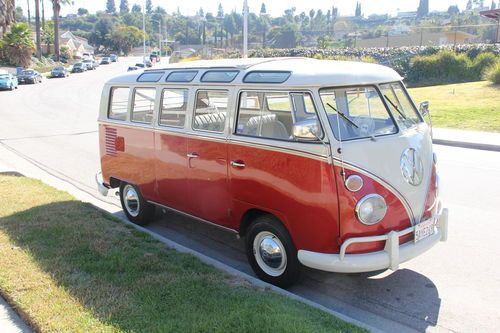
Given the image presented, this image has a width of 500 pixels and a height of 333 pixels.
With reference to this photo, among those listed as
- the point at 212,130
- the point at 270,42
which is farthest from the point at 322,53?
the point at 212,130

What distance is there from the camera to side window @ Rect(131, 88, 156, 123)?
653 cm

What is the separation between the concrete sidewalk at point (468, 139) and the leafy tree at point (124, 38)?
139 metres

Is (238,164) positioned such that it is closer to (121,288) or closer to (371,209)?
(371,209)

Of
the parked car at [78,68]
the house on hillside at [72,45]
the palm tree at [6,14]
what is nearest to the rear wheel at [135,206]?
the palm tree at [6,14]

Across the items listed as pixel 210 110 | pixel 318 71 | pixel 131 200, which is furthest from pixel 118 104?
pixel 318 71

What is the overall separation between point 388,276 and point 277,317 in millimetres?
1925

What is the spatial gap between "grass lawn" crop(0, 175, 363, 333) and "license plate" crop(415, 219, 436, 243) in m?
1.26

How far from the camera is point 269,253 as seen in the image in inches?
201

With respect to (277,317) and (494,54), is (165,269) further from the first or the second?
(494,54)

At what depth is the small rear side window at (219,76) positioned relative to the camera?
17.7ft

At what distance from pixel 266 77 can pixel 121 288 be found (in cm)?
237

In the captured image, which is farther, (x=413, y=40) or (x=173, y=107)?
(x=413, y=40)

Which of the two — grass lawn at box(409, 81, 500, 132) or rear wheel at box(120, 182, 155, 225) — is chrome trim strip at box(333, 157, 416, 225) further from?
grass lawn at box(409, 81, 500, 132)

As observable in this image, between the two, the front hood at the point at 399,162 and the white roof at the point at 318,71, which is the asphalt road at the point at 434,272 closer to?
the front hood at the point at 399,162
